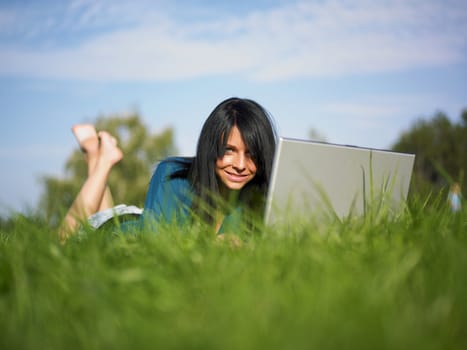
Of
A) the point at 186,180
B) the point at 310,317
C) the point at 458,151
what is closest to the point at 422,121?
the point at 458,151

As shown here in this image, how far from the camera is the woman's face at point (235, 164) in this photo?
12.7ft

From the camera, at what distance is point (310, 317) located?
5.00 feet

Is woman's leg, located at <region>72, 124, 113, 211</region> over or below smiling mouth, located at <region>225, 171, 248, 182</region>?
over

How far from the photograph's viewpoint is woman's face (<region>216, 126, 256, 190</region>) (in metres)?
3.87

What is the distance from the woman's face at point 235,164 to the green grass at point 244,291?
5.03 feet

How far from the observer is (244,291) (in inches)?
63.7

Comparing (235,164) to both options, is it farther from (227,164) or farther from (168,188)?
(168,188)

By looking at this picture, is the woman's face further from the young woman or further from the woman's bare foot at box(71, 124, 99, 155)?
the woman's bare foot at box(71, 124, 99, 155)

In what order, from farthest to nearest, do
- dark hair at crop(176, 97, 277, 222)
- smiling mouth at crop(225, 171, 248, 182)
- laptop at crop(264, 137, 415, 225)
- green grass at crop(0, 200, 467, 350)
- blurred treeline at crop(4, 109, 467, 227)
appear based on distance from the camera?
blurred treeline at crop(4, 109, 467, 227), smiling mouth at crop(225, 171, 248, 182), dark hair at crop(176, 97, 277, 222), laptop at crop(264, 137, 415, 225), green grass at crop(0, 200, 467, 350)

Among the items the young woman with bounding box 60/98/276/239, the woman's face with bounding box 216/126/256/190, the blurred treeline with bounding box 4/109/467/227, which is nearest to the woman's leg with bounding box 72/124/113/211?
the young woman with bounding box 60/98/276/239

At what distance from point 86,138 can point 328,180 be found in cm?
298

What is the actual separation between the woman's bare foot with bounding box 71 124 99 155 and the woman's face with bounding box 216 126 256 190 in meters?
1.60

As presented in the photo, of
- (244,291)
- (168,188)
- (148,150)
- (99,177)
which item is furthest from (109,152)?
(148,150)

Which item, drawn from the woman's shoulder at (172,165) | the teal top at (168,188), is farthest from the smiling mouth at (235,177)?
the woman's shoulder at (172,165)
